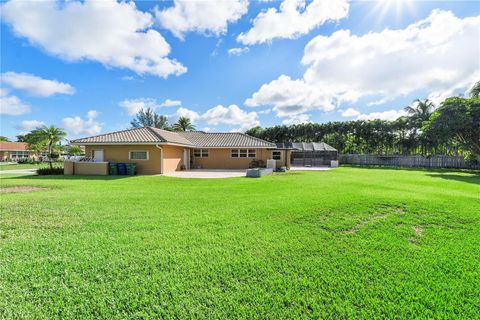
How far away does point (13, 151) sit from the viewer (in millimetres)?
47875

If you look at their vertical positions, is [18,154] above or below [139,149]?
above

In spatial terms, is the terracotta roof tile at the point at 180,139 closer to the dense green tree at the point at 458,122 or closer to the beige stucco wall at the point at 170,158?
the beige stucco wall at the point at 170,158

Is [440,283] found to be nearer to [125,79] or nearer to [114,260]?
[114,260]

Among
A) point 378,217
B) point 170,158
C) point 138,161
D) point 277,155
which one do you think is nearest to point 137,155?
point 138,161

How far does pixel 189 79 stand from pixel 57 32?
10.9 meters

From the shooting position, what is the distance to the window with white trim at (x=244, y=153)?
2226cm

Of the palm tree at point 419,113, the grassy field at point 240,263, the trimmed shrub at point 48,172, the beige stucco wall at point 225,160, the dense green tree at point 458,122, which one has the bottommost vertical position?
the grassy field at point 240,263

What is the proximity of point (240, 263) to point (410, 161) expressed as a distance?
34.1 m

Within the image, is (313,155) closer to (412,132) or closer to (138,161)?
(412,132)

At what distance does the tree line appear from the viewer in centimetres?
1959

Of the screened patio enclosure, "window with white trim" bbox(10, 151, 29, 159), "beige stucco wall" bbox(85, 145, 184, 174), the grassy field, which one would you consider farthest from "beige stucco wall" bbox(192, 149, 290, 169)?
"window with white trim" bbox(10, 151, 29, 159)

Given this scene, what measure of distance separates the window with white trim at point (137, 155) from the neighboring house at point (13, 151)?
1961 inches

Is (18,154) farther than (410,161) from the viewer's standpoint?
Yes

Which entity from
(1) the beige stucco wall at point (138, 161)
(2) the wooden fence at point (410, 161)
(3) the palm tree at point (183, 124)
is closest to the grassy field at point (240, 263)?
(1) the beige stucco wall at point (138, 161)
